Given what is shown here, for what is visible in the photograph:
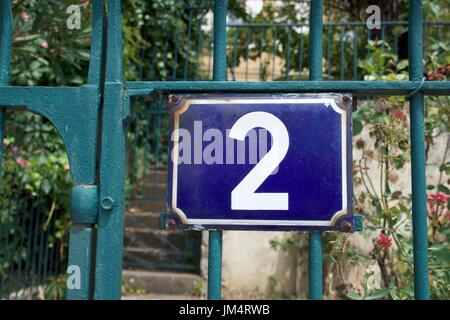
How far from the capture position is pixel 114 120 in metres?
1.11

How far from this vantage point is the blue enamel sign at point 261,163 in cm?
106

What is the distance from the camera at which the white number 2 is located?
3.49 ft

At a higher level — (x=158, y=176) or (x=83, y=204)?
(x=158, y=176)

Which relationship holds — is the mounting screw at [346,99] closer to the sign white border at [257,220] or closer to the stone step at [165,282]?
the sign white border at [257,220]

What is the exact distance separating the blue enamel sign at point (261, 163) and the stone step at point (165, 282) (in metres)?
2.84

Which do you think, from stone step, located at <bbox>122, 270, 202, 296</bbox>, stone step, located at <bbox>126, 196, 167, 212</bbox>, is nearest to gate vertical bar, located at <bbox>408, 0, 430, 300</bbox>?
stone step, located at <bbox>122, 270, 202, 296</bbox>

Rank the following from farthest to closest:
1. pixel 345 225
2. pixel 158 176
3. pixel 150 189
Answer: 1. pixel 158 176
2. pixel 150 189
3. pixel 345 225

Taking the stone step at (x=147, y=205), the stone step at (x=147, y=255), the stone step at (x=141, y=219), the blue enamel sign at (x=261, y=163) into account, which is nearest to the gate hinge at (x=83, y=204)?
the blue enamel sign at (x=261, y=163)

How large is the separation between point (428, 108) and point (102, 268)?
2.33 meters

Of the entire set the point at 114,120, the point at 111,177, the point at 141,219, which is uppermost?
the point at 114,120

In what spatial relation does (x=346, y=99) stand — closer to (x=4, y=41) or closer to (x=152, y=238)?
(x=4, y=41)

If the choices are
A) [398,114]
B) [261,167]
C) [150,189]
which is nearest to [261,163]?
[261,167]

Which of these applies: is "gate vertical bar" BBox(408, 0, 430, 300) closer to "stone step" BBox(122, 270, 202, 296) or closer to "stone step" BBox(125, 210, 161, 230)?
"stone step" BBox(122, 270, 202, 296)

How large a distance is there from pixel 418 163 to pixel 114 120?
2.56ft
